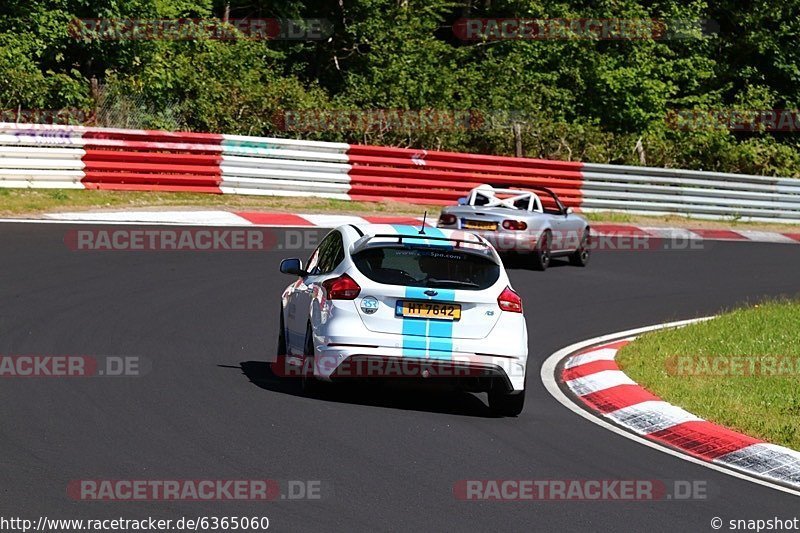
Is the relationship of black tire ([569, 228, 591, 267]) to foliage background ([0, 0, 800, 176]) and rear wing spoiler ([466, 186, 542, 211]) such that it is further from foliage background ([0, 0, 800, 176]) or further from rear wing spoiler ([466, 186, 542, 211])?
foliage background ([0, 0, 800, 176])

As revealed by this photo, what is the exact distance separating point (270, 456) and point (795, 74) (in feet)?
110

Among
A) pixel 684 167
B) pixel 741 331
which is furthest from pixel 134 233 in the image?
pixel 684 167

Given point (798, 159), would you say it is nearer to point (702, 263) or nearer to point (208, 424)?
point (702, 263)

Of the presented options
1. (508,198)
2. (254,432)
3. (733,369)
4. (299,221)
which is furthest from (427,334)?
(299,221)

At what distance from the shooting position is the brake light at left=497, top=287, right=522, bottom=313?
10.4 metres

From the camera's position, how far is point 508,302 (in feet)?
34.2

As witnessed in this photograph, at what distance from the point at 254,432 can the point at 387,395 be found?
86.8 inches

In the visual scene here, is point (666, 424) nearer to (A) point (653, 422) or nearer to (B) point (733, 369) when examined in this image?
(A) point (653, 422)

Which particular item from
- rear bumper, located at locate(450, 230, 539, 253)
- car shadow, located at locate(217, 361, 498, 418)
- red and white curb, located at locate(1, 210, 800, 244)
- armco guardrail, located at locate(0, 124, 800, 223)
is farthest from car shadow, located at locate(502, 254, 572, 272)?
car shadow, located at locate(217, 361, 498, 418)

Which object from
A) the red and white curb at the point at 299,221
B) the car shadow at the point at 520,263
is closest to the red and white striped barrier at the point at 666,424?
the car shadow at the point at 520,263

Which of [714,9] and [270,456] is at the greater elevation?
[714,9]

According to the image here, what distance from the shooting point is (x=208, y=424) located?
9.10 meters

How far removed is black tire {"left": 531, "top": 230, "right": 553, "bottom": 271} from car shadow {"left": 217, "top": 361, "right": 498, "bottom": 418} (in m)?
8.98

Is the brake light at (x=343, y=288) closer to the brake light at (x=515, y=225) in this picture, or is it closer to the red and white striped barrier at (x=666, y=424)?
the red and white striped barrier at (x=666, y=424)
